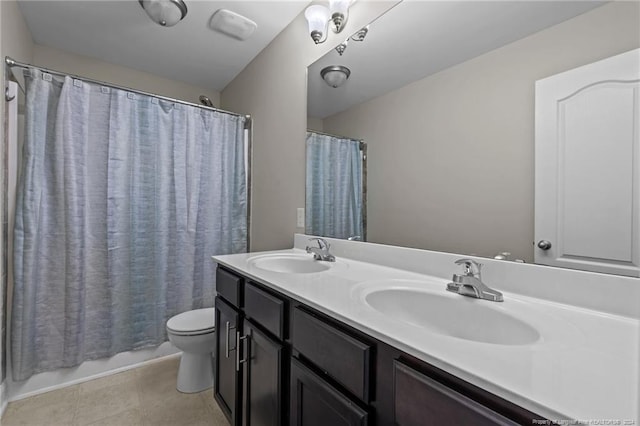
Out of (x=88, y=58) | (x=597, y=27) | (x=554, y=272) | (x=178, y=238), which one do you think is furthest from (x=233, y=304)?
(x=88, y=58)

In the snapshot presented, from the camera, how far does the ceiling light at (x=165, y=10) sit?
160 cm

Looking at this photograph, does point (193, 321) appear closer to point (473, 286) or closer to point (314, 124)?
point (314, 124)

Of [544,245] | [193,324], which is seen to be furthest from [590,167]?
[193,324]

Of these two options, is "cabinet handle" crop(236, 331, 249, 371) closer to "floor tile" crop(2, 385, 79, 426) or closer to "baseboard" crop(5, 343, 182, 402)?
"floor tile" crop(2, 385, 79, 426)

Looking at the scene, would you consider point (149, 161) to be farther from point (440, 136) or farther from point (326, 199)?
point (440, 136)

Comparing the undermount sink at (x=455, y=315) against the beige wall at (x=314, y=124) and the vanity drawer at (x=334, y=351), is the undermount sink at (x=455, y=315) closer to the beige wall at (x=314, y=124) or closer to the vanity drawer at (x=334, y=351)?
the vanity drawer at (x=334, y=351)

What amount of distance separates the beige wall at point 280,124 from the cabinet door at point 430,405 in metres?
1.37

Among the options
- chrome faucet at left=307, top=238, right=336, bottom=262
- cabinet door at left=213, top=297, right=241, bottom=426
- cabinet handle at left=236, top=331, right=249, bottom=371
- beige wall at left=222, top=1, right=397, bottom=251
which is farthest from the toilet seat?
chrome faucet at left=307, top=238, right=336, bottom=262

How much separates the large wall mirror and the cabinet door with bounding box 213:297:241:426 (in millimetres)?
788

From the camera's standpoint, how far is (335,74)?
5.21 ft

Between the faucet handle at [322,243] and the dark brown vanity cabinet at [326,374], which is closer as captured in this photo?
the dark brown vanity cabinet at [326,374]

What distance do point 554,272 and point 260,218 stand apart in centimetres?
184

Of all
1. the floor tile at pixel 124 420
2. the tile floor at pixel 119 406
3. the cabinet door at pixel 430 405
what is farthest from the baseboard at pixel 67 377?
the cabinet door at pixel 430 405

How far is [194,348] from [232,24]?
6.75 ft
